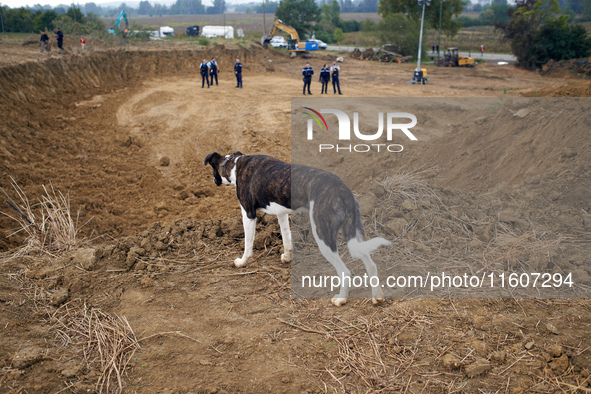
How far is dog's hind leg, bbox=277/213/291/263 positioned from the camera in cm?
563

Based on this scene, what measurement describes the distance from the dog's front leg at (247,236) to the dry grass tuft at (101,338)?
1.77m

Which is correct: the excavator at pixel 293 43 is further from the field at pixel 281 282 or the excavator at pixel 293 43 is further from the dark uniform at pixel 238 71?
the field at pixel 281 282

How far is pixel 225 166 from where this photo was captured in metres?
5.82

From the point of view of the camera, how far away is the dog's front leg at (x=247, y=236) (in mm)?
5536

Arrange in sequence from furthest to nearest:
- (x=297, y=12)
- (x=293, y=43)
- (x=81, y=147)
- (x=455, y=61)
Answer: (x=297, y=12) < (x=293, y=43) < (x=455, y=61) < (x=81, y=147)

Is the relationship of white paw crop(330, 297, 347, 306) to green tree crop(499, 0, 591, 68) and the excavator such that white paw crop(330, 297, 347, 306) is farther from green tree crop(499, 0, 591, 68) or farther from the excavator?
green tree crop(499, 0, 591, 68)

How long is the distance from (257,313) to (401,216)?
2.82 metres

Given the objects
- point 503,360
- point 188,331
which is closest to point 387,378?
point 503,360

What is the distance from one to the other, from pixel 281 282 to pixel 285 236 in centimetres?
69

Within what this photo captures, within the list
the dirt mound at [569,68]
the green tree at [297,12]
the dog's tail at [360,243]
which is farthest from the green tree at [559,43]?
the dog's tail at [360,243]

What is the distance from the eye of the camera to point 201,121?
15.3 meters

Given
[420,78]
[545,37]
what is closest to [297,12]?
[545,37]

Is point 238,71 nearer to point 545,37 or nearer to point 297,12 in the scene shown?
point 545,37

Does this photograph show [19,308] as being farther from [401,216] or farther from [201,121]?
[201,121]
